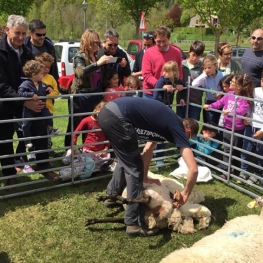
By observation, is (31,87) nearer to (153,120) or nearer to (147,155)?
(147,155)

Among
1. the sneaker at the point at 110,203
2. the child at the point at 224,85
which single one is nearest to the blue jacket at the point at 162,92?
the child at the point at 224,85

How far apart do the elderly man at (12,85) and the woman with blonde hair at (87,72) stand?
703 mm

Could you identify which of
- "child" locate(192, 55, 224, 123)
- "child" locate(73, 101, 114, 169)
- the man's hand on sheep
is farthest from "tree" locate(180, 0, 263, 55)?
the man's hand on sheep

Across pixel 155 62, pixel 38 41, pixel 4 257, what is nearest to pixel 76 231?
pixel 4 257

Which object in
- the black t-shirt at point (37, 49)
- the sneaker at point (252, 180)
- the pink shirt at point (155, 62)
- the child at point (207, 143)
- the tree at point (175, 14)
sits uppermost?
the tree at point (175, 14)

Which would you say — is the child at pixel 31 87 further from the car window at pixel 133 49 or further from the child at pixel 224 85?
the car window at pixel 133 49

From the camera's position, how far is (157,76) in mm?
5785

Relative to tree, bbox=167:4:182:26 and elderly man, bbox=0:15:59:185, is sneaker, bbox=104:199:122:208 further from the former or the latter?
tree, bbox=167:4:182:26

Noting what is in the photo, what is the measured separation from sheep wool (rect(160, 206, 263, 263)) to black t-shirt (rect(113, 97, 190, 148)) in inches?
35.8

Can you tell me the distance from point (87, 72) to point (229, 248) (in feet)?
10.4

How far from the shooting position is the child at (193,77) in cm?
600

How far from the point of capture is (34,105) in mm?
4625

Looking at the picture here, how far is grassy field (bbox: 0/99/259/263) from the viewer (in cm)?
353

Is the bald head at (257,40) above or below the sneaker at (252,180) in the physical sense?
above
